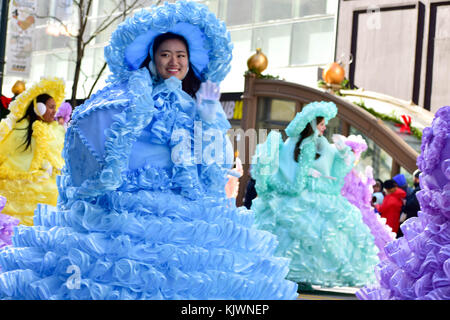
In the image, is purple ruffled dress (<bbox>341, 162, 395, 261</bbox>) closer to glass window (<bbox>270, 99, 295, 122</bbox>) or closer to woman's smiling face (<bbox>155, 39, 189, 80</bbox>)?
woman's smiling face (<bbox>155, 39, 189, 80</bbox>)

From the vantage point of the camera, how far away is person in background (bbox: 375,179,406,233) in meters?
10.1

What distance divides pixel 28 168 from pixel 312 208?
2.92 meters

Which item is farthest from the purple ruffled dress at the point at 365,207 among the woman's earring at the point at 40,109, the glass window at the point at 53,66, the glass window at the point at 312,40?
the glass window at the point at 53,66

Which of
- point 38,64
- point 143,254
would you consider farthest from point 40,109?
point 38,64

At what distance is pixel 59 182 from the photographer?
12.7 ft

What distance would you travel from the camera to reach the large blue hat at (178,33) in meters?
3.80

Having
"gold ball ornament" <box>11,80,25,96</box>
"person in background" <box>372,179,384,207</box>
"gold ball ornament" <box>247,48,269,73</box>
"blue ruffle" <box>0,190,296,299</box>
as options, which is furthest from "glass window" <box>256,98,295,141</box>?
"blue ruffle" <box>0,190,296,299</box>

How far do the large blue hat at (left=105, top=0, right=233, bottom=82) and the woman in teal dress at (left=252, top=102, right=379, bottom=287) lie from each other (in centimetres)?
369

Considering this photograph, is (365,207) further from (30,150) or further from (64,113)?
(30,150)

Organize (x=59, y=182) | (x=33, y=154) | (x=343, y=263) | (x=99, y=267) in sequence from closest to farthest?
(x=99, y=267), (x=59, y=182), (x=33, y=154), (x=343, y=263)
